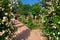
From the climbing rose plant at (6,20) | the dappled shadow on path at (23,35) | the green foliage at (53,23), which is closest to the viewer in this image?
the climbing rose plant at (6,20)

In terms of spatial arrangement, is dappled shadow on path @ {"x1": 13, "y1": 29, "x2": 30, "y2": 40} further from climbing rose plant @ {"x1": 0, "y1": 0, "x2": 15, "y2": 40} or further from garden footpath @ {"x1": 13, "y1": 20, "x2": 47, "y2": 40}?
climbing rose plant @ {"x1": 0, "y1": 0, "x2": 15, "y2": 40}

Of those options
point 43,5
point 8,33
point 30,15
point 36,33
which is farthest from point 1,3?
point 30,15

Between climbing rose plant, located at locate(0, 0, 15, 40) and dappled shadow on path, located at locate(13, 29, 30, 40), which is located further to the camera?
dappled shadow on path, located at locate(13, 29, 30, 40)

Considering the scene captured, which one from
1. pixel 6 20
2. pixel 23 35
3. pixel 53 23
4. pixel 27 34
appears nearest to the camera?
pixel 6 20

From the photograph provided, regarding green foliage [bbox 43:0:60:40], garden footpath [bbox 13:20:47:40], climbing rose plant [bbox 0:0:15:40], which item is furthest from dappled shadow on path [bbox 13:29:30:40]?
climbing rose plant [bbox 0:0:15:40]

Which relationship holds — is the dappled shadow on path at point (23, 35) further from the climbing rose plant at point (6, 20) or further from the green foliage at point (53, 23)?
the climbing rose plant at point (6, 20)

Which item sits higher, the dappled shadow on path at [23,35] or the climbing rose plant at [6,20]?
the climbing rose plant at [6,20]

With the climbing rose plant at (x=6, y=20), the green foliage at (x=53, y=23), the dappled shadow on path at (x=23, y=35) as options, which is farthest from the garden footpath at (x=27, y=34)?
the climbing rose plant at (x=6, y=20)

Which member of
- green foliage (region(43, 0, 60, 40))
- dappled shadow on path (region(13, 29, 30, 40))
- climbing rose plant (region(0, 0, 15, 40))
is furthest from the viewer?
dappled shadow on path (region(13, 29, 30, 40))

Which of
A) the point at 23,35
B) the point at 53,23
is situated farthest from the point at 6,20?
the point at 23,35

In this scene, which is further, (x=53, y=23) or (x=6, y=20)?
(x=53, y=23)

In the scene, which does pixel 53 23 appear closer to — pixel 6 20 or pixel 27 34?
pixel 6 20

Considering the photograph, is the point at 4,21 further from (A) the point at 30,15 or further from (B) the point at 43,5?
(A) the point at 30,15

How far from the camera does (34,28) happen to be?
1323 cm
